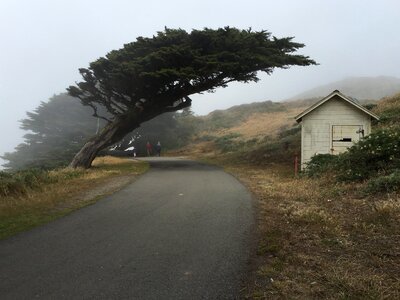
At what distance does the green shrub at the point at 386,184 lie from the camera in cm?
1048

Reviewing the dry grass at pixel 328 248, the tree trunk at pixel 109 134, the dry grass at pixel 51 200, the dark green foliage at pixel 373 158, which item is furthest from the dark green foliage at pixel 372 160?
the tree trunk at pixel 109 134

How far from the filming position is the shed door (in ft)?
66.2

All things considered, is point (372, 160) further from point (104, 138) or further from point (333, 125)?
point (104, 138)

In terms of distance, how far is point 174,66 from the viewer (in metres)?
24.2

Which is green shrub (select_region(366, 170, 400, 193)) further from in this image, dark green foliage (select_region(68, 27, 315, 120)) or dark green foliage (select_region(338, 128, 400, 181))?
dark green foliage (select_region(68, 27, 315, 120))

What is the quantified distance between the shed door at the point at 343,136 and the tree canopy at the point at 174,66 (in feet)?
20.9

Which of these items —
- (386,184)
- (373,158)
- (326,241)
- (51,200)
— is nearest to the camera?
(326,241)

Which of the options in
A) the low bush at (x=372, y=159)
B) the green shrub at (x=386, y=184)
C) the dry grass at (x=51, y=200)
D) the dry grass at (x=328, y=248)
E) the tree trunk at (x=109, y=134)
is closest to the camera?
the dry grass at (x=328, y=248)

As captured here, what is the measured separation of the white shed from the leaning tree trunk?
499 inches

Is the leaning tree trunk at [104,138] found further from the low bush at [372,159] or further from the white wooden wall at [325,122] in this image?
the low bush at [372,159]

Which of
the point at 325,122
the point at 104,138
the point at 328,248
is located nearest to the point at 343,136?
the point at 325,122

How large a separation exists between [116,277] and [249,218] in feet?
14.8

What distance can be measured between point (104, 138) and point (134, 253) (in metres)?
21.6

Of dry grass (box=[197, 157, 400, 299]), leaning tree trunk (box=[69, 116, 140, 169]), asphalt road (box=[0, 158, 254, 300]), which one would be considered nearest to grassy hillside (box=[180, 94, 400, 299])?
dry grass (box=[197, 157, 400, 299])
